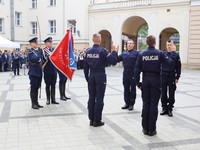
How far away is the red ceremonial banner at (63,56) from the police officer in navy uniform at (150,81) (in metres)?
3.33

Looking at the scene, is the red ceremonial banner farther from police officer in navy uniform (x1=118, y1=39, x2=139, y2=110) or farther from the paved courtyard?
police officer in navy uniform (x1=118, y1=39, x2=139, y2=110)

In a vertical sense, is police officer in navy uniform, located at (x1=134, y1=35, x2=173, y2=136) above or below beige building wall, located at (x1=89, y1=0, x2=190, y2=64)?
below

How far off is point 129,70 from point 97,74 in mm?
1873

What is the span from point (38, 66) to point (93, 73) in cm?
250

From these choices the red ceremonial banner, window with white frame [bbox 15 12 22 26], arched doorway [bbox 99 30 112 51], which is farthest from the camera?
window with white frame [bbox 15 12 22 26]

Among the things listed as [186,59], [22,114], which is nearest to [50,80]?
[22,114]

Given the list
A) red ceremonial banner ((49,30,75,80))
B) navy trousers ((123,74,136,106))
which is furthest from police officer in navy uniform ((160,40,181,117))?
red ceremonial banner ((49,30,75,80))

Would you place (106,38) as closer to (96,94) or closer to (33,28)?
(33,28)

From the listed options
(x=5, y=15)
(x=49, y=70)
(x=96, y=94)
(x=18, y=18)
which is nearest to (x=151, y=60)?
(x=96, y=94)

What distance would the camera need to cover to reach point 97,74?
22.3 feet

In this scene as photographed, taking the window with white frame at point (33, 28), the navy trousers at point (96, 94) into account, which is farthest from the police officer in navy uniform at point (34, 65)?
the window with white frame at point (33, 28)

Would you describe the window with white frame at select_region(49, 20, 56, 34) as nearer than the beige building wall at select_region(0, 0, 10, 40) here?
No

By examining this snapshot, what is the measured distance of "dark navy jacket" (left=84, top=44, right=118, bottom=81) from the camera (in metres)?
6.65

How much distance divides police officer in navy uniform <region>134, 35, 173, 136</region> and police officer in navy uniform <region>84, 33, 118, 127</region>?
30.5 inches
